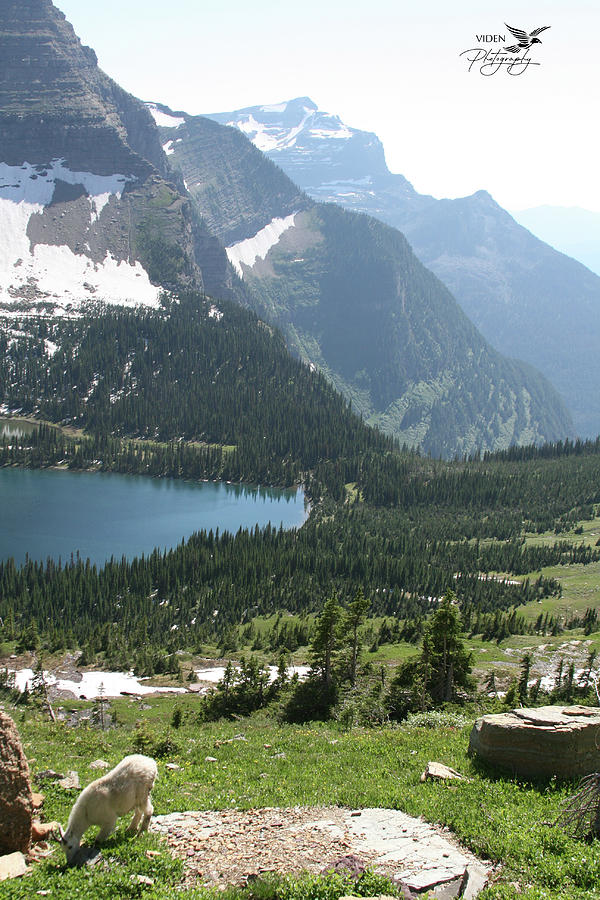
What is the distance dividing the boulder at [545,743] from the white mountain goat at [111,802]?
1088 centimetres

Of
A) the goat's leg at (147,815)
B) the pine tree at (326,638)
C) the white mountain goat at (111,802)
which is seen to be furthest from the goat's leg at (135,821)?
the pine tree at (326,638)

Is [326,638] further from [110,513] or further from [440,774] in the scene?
[110,513]

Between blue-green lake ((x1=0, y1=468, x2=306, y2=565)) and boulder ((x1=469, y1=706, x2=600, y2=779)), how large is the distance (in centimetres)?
10859

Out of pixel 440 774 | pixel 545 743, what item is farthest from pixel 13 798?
pixel 545 743

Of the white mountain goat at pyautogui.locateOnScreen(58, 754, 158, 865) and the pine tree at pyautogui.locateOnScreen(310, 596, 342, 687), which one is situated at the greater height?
the white mountain goat at pyautogui.locateOnScreen(58, 754, 158, 865)

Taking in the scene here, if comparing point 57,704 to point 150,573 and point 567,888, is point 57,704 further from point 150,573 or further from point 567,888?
point 150,573

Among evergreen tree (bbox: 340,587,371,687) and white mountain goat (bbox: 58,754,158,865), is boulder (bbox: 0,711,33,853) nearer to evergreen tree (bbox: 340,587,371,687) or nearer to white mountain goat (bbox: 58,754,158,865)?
white mountain goat (bbox: 58,754,158,865)

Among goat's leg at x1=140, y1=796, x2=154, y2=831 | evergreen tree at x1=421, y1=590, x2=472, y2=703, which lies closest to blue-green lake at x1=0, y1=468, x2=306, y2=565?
evergreen tree at x1=421, y1=590, x2=472, y2=703

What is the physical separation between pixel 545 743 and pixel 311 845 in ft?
26.2

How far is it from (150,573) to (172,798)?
94.1m

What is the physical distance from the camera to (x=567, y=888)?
46.5ft

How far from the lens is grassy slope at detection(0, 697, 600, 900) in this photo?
1446 centimetres

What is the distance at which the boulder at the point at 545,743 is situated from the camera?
20.0 metres

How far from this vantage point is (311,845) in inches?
648
